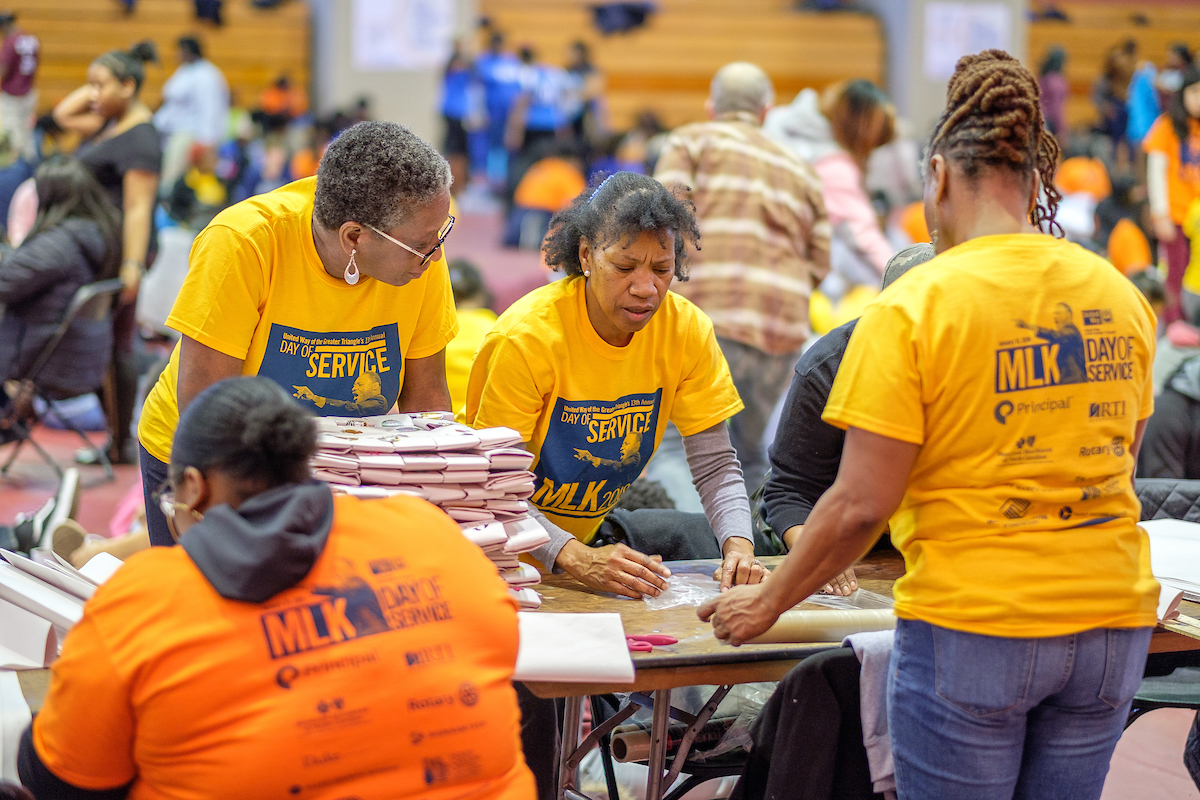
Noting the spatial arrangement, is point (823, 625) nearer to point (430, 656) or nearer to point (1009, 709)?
point (1009, 709)

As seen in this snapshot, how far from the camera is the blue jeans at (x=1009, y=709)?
158cm

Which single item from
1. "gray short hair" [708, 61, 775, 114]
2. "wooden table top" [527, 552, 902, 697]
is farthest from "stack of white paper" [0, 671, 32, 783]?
"gray short hair" [708, 61, 775, 114]

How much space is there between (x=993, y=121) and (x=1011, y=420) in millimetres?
415

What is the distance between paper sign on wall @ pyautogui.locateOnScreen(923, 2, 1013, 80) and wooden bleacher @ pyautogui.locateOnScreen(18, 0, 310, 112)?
7.22 m

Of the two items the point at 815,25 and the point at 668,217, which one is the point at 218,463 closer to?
the point at 668,217

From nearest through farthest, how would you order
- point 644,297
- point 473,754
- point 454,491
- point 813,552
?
point 473,754 < point 813,552 < point 454,491 < point 644,297

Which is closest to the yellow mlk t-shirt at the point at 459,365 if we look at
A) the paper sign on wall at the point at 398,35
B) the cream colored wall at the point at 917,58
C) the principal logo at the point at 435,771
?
the principal logo at the point at 435,771

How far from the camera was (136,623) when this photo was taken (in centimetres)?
134

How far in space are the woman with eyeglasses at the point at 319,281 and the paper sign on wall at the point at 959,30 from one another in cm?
1239

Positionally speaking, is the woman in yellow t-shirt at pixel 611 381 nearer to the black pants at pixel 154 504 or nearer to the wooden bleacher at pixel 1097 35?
the black pants at pixel 154 504

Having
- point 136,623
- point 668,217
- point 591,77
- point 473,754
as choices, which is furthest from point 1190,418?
point 591,77

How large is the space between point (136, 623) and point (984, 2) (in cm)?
1370

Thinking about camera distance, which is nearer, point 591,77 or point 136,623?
point 136,623

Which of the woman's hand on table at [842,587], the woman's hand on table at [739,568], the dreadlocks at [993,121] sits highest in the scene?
the dreadlocks at [993,121]
